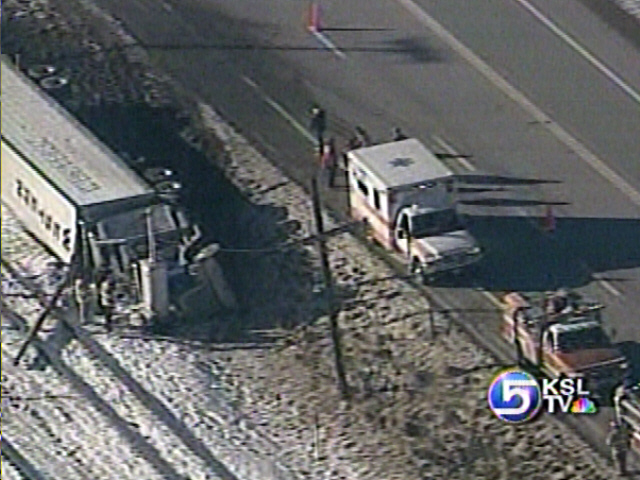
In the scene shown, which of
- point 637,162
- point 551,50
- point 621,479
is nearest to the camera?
point 621,479

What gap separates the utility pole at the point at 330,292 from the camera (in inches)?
1688

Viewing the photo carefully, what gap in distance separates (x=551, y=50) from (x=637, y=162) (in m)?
3.98

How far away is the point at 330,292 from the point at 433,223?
1.84 metres

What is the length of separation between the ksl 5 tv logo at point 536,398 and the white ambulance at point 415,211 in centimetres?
285

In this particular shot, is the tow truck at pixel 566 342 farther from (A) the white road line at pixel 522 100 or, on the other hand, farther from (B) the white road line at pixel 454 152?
(B) the white road line at pixel 454 152

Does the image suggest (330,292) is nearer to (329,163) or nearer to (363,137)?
(329,163)

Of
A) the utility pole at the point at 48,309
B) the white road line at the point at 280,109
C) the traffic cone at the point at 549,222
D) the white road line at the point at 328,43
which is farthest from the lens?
the white road line at the point at 328,43

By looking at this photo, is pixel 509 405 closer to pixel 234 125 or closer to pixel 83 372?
pixel 83 372

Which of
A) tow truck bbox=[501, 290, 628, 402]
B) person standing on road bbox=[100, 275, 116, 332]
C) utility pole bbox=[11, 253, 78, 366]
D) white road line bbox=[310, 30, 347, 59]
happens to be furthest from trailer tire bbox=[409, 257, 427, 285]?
white road line bbox=[310, 30, 347, 59]

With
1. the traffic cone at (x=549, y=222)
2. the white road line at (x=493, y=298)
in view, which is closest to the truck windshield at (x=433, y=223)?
the white road line at (x=493, y=298)

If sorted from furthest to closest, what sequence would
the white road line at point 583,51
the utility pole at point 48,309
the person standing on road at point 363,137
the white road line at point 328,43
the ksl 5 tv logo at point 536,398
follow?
the white road line at point 328,43 → the white road line at point 583,51 → the person standing on road at point 363,137 → the utility pole at point 48,309 → the ksl 5 tv logo at point 536,398

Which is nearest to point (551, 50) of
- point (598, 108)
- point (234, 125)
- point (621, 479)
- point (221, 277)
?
point (598, 108)

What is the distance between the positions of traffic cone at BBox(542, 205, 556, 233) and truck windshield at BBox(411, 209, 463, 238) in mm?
1529

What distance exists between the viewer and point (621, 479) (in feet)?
134
